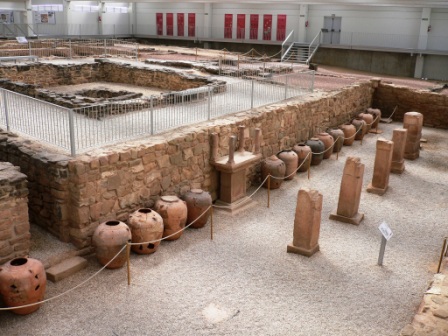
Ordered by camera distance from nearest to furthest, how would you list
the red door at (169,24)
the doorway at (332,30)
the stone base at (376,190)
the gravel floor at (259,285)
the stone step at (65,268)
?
the gravel floor at (259,285) < the stone step at (65,268) < the stone base at (376,190) < the doorway at (332,30) < the red door at (169,24)

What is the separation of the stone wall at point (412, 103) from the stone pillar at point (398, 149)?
20.0ft

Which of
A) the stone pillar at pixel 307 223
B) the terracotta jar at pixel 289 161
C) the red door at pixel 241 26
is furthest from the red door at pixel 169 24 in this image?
the stone pillar at pixel 307 223

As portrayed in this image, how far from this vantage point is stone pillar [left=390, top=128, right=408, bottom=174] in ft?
38.5

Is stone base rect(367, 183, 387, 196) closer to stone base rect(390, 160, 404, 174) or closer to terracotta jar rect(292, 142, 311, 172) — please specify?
stone base rect(390, 160, 404, 174)

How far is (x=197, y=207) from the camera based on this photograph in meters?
8.44

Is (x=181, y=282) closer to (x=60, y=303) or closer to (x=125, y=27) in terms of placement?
(x=60, y=303)

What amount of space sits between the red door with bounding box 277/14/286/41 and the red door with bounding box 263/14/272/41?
0.57 meters

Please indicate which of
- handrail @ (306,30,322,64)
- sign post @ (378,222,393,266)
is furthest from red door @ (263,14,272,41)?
sign post @ (378,222,393,266)

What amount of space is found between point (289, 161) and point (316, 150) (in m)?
1.54

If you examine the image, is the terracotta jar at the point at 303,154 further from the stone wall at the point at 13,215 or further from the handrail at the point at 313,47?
the handrail at the point at 313,47

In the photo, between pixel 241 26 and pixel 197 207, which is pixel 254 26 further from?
pixel 197 207

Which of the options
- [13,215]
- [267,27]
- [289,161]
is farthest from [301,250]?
[267,27]

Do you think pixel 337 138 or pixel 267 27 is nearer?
pixel 337 138

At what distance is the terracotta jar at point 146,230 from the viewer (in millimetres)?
7430
